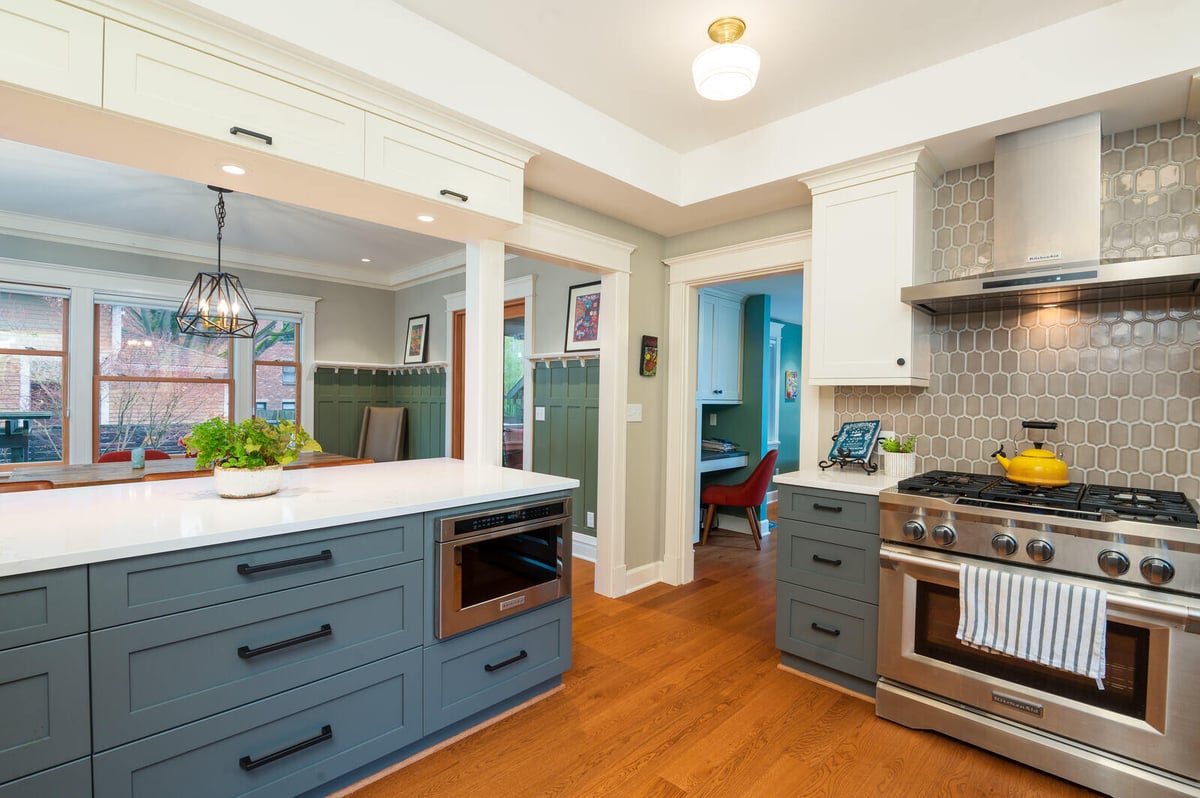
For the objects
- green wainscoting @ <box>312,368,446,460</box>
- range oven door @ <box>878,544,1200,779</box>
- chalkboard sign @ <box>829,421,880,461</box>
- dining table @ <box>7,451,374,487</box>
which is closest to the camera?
range oven door @ <box>878,544,1200,779</box>

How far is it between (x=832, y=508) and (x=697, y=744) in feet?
3.64

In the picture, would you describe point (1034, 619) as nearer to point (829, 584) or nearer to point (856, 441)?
point (829, 584)

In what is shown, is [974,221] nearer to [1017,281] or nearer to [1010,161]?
[1010,161]

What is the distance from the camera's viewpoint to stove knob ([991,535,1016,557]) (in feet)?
6.31

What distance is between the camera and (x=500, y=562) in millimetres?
2117

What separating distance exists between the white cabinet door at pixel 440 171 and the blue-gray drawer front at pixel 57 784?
6.21 ft

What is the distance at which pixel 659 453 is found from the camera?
3.88 meters

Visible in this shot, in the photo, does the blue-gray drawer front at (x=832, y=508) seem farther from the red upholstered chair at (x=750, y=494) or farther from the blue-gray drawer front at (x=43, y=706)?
the blue-gray drawer front at (x=43, y=706)

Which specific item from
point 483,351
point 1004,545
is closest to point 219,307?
point 483,351

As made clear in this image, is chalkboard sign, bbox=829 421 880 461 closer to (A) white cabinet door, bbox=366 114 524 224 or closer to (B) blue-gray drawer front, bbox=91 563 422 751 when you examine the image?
(A) white cabinet door, bbox=366 114 524 224

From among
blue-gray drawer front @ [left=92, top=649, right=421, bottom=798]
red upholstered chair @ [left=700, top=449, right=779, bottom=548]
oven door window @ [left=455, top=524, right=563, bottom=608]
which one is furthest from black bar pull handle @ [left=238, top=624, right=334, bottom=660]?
red upholstered chair @ [left=700, top=449, right=779, bottom=548]

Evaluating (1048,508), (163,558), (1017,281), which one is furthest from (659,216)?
(163,558)

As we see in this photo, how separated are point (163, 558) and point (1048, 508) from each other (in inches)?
106

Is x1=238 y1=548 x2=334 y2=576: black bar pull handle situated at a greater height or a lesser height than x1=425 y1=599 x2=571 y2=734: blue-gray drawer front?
greater
